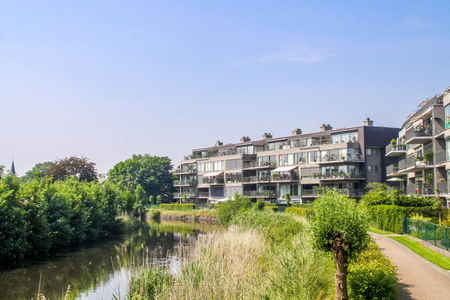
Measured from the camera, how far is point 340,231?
8.16 meters

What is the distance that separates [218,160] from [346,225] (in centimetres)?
6060

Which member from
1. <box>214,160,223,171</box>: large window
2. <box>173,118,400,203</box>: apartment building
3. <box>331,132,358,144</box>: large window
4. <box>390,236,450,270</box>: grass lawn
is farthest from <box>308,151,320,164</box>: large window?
<box>390,236,450,270</box>: grass lawn

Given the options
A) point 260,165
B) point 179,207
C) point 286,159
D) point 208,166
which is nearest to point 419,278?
point 286,159

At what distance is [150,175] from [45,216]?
185 feet

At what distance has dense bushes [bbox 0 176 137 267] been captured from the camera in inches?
803

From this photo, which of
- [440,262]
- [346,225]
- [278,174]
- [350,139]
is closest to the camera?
[346,225]

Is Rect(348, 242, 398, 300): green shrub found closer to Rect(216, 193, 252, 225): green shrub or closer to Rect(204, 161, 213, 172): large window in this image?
Rect(216, 193, 252, 225): green shrub

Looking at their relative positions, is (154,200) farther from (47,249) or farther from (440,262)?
(440,262)

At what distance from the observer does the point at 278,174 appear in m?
57.0

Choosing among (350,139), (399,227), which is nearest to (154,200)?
(350,139)

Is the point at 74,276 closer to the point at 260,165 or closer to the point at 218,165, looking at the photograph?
the point at 260,165

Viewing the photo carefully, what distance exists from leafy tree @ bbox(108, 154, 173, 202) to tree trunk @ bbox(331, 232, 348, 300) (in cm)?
7295

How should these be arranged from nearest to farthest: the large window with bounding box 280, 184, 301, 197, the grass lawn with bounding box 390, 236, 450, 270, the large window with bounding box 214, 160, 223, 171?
the grass lawn with bounding box 390, 236, 450, 270, the large window with bounding box 280, 184, 301, 197, the large window with bounding box 214, 160, 223, 171

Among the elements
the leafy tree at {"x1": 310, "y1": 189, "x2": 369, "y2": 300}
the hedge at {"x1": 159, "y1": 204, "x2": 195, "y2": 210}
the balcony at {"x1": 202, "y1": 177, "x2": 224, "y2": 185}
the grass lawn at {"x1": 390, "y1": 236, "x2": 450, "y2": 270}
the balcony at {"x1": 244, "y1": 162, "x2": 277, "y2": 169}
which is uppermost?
the balcony at {"x1": 244, "y1": 162, "x2": 277, "y2": 169}
